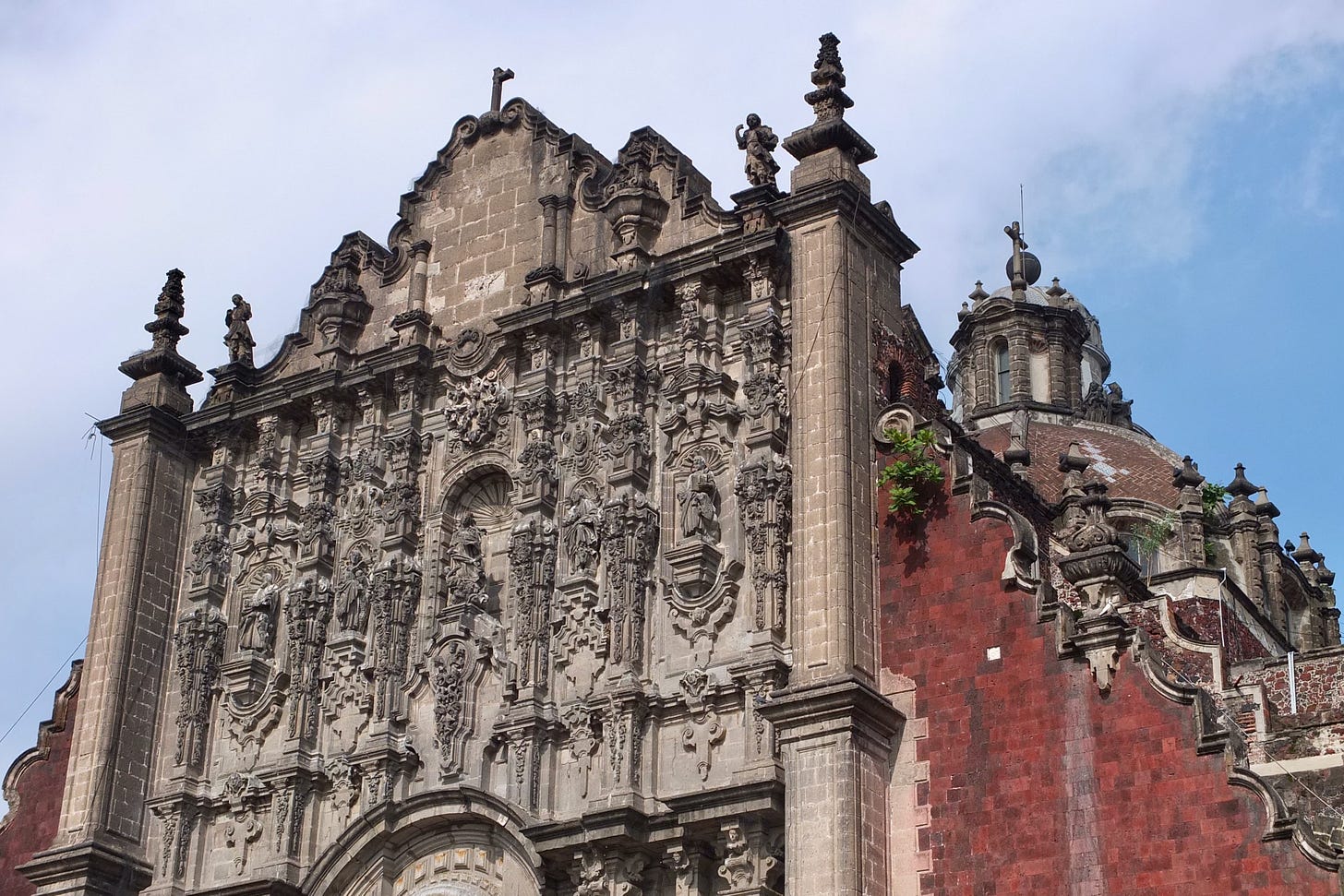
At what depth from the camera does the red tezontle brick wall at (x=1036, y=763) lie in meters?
19.9

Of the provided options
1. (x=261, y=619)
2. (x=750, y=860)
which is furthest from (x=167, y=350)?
(x=750, y=860)

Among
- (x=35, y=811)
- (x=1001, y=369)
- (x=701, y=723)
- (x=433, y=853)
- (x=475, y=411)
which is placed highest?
(x=1001, y=369)

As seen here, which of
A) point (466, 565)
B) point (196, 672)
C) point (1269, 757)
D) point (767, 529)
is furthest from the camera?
point (196, 672)

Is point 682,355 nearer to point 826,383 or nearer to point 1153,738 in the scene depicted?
point 826,383

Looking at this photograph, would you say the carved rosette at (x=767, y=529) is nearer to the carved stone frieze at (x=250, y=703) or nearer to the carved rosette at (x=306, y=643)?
the carved rosette at (x=306, y=643)

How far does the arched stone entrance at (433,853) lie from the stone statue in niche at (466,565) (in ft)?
8.20

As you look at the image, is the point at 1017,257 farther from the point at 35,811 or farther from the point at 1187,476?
the point at 35,811

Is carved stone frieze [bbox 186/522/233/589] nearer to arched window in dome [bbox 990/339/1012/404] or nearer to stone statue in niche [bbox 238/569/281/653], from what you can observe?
stone statue in niche [bbox 238/569/281/653]

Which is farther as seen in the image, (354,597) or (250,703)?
(250,703)

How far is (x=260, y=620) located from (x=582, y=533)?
5.09 metres

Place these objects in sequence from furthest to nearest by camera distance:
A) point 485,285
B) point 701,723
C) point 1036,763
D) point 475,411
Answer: point 485,285, point 475,411, point 701,723, point 1036,763

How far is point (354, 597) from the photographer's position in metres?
26.9

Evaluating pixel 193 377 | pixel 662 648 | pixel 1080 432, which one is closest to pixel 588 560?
pixel 662 648

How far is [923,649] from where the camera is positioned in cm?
2248
